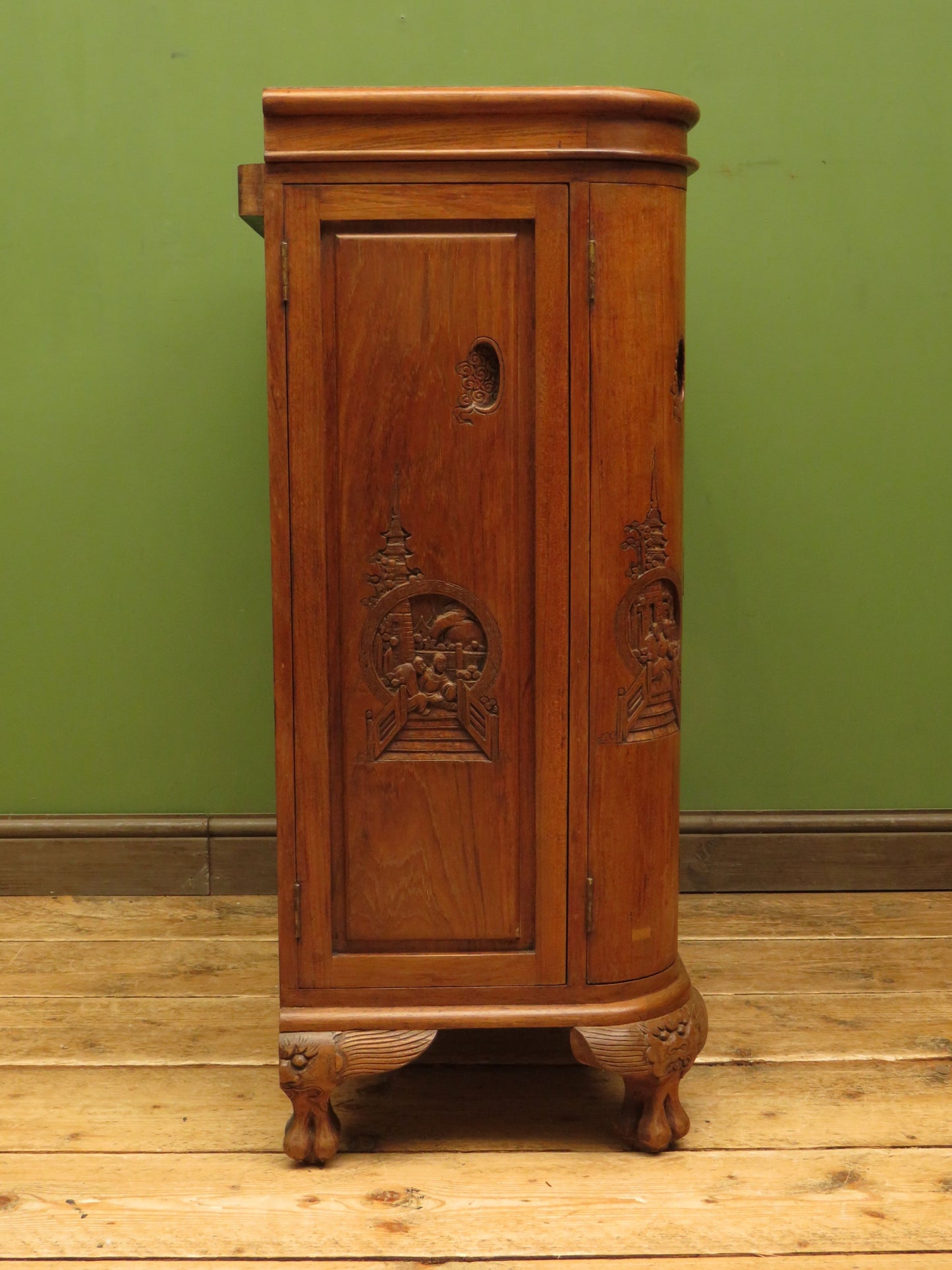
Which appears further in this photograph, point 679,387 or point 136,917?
point 136,917

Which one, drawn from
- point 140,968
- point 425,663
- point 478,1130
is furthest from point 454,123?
point 140,968

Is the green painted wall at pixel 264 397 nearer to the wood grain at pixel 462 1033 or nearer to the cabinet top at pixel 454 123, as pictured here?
the wood grain at pixel 462 1033

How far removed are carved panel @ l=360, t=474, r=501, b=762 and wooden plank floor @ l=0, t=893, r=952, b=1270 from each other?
1.67ft

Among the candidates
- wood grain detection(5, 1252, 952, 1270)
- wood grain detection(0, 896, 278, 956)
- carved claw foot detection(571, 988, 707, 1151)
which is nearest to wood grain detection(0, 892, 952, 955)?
wood grain detection(0, 896, 278, 956)

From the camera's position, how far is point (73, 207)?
238 centimetres

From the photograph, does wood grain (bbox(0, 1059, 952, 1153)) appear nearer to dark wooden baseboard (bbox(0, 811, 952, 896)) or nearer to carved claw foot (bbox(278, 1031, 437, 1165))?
carved claw foot (bbox(278, 1031, 437, 1165))

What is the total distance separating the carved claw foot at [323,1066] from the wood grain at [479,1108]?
0.06 meters

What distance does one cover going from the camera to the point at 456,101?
1506mm

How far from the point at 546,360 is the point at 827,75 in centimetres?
118

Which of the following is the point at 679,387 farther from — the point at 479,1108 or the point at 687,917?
the point at 687,917

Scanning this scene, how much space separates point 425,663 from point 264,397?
99cm

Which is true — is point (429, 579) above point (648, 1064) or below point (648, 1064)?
above

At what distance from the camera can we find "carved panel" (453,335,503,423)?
Answer: 1.56m

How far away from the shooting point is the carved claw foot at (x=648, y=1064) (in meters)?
1.63
